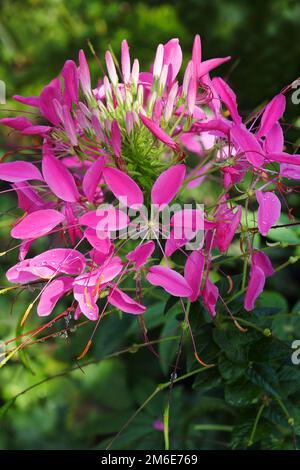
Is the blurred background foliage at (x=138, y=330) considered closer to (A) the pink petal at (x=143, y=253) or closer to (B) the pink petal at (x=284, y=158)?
(A) the pink petal at (x=143, y=253)

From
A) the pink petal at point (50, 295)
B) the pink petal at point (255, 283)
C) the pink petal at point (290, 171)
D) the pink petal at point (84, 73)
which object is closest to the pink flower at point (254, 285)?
the pink petal at point (255, 283)

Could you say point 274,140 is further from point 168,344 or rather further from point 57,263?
point 168,344

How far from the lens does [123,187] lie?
2.34ft

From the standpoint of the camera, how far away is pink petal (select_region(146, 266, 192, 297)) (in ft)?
2.36

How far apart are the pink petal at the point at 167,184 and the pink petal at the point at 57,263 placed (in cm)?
12

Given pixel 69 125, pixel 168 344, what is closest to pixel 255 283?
pixel 69 125

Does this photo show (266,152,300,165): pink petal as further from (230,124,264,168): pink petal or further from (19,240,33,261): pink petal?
(19,240,33,261): pink petal

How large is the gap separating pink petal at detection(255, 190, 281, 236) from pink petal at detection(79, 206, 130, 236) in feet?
0.54

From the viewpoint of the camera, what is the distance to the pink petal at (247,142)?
29.3 inches

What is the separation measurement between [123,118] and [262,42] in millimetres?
2011

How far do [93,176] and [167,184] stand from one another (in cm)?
9

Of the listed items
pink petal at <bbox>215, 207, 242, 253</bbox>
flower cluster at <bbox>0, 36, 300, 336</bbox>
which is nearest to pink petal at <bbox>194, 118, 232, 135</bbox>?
flower cluster at <bbox>0, 36, 300, 336</bbox>

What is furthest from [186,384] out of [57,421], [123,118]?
[123,118]

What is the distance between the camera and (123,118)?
2.74 ft
